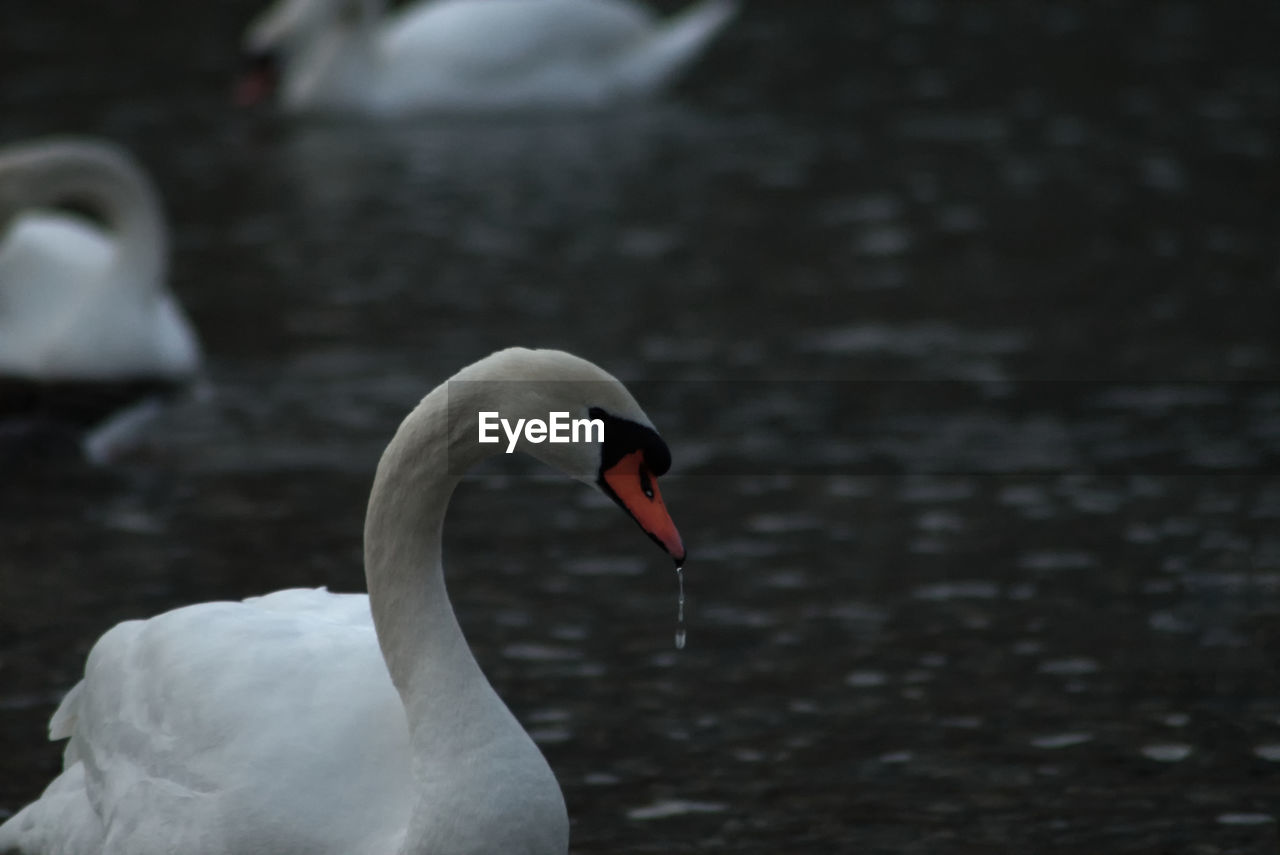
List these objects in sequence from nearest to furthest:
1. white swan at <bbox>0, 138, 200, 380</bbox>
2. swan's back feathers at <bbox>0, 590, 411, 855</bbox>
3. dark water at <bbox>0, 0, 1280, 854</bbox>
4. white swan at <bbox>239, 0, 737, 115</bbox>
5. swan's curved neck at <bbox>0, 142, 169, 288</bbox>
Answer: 1. swan's back feathers at <bbox>0, 590, 411, 855</bbox>
2. dark water at <bbox>0, 0, 1280, 854</bbox>
3. white swan at <bbox>0, 138, 200, 380</bbox>
4. swan's curved neck at <bbox>0, 142, 169, 288</bbox>
5. white swan at <bbox>239, 0, 737, 115</bbox>

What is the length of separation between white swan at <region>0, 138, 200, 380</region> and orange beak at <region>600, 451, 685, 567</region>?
5.46m

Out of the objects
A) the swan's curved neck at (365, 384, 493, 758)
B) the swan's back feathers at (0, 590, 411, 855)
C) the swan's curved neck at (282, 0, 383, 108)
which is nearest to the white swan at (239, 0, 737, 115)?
the swan's curved neck at (282, 0, 383, 108)

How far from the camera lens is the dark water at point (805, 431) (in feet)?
19.4

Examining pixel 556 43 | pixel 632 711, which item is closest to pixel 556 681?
pixel 632 711

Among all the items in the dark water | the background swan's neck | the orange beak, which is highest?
the background swan's neck

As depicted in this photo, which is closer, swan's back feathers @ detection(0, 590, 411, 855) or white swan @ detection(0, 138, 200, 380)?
swan's back feathers @ detection(0, 590, 411, 855)

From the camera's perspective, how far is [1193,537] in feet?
24.8

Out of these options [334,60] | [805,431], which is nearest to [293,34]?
[334,60]

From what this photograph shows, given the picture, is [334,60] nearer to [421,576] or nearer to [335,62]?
[335,62]

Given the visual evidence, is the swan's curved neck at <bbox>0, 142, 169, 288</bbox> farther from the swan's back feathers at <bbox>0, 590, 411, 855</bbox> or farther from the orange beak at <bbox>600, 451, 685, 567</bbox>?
the orange beak at <bbox>600, 451, 685, 567</bbox>

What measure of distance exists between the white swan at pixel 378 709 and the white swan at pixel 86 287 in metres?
4.57

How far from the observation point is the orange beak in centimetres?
436

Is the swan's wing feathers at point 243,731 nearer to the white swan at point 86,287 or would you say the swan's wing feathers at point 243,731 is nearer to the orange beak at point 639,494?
the orange beak at point 639,494

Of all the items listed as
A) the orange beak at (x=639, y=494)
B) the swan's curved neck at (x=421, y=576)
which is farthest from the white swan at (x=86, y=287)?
the orange beak at (x=639, y=494)
